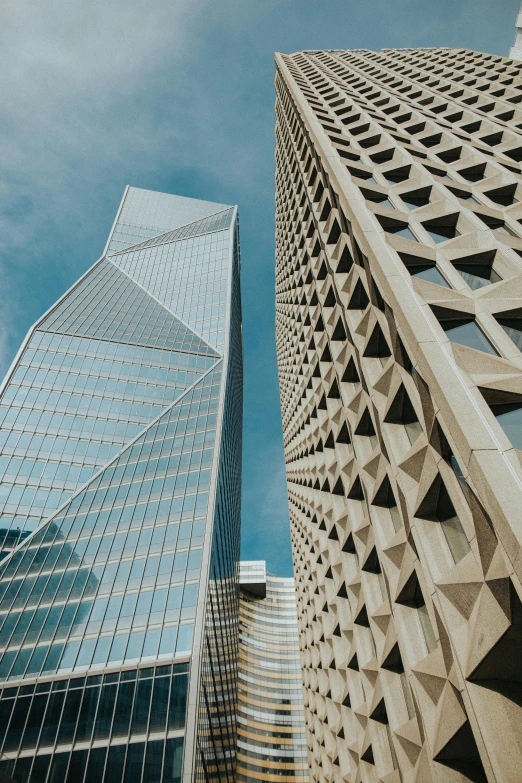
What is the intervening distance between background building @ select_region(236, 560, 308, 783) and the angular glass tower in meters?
59.8

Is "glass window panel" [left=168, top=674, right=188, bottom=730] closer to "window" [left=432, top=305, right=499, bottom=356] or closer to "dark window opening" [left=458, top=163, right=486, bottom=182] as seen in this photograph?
"window" [left=432, top=305, right=499, bottom=356]

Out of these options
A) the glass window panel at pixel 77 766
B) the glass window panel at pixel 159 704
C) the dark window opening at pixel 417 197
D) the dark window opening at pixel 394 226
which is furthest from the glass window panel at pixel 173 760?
the dark window opening at pixel 417 197

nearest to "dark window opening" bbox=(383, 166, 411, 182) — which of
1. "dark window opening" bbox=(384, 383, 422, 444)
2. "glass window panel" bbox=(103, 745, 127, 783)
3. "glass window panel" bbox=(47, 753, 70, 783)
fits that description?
"dark window opening" bbox=(384, 383, 422, 444)

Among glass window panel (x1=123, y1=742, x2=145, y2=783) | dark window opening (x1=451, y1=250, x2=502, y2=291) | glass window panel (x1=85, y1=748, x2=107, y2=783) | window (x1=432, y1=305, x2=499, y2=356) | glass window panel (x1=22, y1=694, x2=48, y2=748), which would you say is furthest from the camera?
glass window panel (x1=22, y1=694, x2=48, y2=748)

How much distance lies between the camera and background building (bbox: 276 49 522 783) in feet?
23.9

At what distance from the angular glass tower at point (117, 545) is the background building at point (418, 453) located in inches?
449

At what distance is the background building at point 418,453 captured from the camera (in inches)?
287

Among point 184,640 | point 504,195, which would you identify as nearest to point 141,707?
point 184,640

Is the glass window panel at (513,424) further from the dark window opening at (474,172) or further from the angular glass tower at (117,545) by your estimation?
the angular glass tower at (117,545)

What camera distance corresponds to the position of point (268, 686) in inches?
4203

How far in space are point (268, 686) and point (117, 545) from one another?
87758 mm

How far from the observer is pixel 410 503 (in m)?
10.1

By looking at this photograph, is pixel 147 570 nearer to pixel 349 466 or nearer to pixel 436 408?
pixel 349 466

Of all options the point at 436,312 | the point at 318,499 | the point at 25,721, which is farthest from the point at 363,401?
the point at 25,721
